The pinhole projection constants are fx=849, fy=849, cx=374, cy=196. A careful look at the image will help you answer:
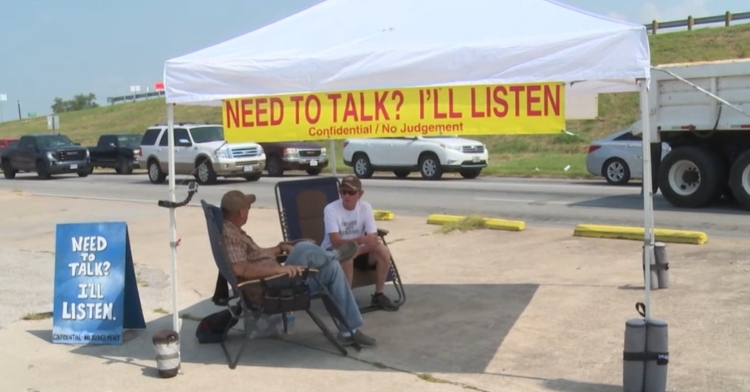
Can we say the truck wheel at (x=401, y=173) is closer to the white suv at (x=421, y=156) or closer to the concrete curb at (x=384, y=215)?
the white suv at (x=421, y=156)

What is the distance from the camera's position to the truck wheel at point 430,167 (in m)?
25.1

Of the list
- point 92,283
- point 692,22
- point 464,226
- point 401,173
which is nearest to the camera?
point 92,283

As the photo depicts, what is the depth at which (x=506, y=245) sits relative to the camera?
1104 centimetres

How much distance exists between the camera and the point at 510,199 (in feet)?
58.7

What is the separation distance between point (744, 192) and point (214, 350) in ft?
34.9

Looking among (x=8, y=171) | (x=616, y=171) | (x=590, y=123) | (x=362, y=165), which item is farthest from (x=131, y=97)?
(x=616, y=171)

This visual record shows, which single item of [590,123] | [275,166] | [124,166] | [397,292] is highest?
[590,123]

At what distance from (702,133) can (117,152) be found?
87.2 feet

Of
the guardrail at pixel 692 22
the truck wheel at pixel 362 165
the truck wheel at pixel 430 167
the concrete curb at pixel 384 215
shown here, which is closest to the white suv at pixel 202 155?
the truck wheel at pixel 362 165

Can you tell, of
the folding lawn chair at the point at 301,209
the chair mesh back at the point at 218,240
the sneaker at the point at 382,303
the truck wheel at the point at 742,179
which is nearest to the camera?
the chair mesh back at the point at 218,240

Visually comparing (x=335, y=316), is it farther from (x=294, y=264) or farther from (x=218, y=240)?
(x=218, y=240)

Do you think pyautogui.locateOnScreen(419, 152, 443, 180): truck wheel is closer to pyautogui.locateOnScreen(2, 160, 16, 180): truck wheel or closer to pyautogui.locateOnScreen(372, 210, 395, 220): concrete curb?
pyautogui.locateOnScreen(372, 210, 395, 220): concrete curb

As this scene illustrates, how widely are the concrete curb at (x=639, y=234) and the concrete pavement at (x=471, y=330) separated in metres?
0.22

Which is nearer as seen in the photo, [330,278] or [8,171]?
[330,278]
